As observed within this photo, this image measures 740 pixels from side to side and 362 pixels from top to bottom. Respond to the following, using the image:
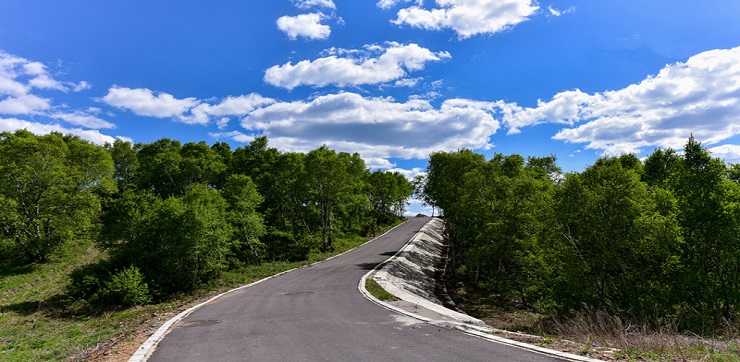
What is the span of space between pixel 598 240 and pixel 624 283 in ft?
8.42

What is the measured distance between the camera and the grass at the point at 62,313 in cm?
1255

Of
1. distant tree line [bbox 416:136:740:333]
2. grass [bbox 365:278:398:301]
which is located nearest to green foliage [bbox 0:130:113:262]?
grass [bbox 365:278:398:301]

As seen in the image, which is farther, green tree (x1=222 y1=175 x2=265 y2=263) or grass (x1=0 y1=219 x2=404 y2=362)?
green tree (x1=222 y1=175 x2=265 y2=263)

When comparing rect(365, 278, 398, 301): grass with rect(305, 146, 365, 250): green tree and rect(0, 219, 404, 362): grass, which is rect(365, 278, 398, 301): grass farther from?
rect(305, 146, 365, 250): green tree

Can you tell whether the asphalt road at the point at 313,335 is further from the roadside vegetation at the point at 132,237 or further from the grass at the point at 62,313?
the roadside vegetation at the point at 132,237

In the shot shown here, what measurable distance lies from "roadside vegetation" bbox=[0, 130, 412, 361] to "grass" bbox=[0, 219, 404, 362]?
0.10m

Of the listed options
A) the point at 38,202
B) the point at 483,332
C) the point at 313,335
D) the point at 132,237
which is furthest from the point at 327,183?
the point at 483,332

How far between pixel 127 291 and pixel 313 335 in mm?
18360

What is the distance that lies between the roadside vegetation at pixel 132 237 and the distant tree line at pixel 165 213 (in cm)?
12

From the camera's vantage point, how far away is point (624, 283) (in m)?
19.6

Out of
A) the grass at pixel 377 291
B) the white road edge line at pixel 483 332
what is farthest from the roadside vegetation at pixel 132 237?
the grass at pixel 377 291

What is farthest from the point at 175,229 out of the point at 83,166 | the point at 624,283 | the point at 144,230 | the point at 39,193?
the point at 624,283

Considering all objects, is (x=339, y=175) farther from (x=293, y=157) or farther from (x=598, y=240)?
(x=598, y=240)

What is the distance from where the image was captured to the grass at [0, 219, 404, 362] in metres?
12.5
